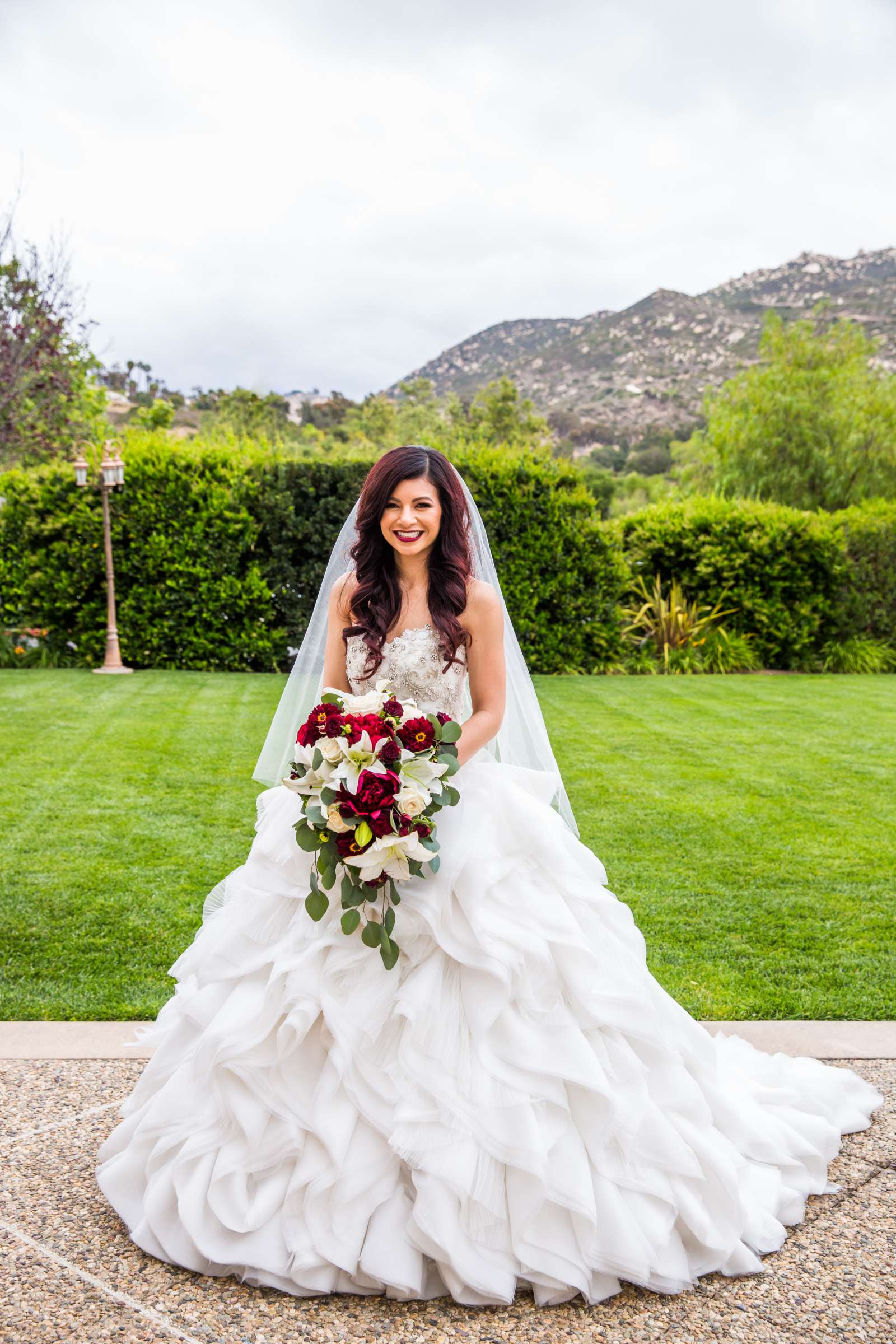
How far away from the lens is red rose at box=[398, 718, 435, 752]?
8.02 ft

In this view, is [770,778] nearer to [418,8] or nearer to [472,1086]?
[472,1086]

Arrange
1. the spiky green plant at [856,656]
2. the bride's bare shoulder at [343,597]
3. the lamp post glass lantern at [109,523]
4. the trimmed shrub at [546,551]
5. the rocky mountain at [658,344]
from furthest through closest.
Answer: the rocky mountain at [658,344], the spiky green plant at [856,656], the trimmed shrub at [546,551], the lamp post glass lantern at [109,523], the bride's bare shoulder at [343,597]

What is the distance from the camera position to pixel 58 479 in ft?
42.5

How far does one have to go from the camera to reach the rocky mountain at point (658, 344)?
72.2 metres

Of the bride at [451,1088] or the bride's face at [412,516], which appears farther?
the bride's face at [412,516]

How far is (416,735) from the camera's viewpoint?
8.02 feet

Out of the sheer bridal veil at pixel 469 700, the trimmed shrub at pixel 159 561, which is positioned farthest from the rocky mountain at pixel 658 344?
the sheer bridal veil at pixel 469 700

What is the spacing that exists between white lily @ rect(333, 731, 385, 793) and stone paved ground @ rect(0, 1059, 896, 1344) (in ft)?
3.89

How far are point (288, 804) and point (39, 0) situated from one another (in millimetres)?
14922

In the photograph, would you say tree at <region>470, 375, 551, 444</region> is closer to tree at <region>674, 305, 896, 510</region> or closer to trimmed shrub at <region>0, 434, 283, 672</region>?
tree at <region>674, 305, 896, 510</region>

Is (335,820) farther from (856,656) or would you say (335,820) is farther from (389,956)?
(856,656)

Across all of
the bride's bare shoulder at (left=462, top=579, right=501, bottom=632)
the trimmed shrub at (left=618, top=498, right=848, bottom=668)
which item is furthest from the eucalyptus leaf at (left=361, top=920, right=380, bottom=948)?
the trimmed shrub at (left=618, top=498, right=848, bottom=668)

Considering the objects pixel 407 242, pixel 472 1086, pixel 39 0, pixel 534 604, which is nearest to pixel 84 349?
pixel 39 0

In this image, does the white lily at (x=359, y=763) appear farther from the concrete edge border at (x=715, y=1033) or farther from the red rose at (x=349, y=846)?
the concrete edge border at (x=715, y=1033)
